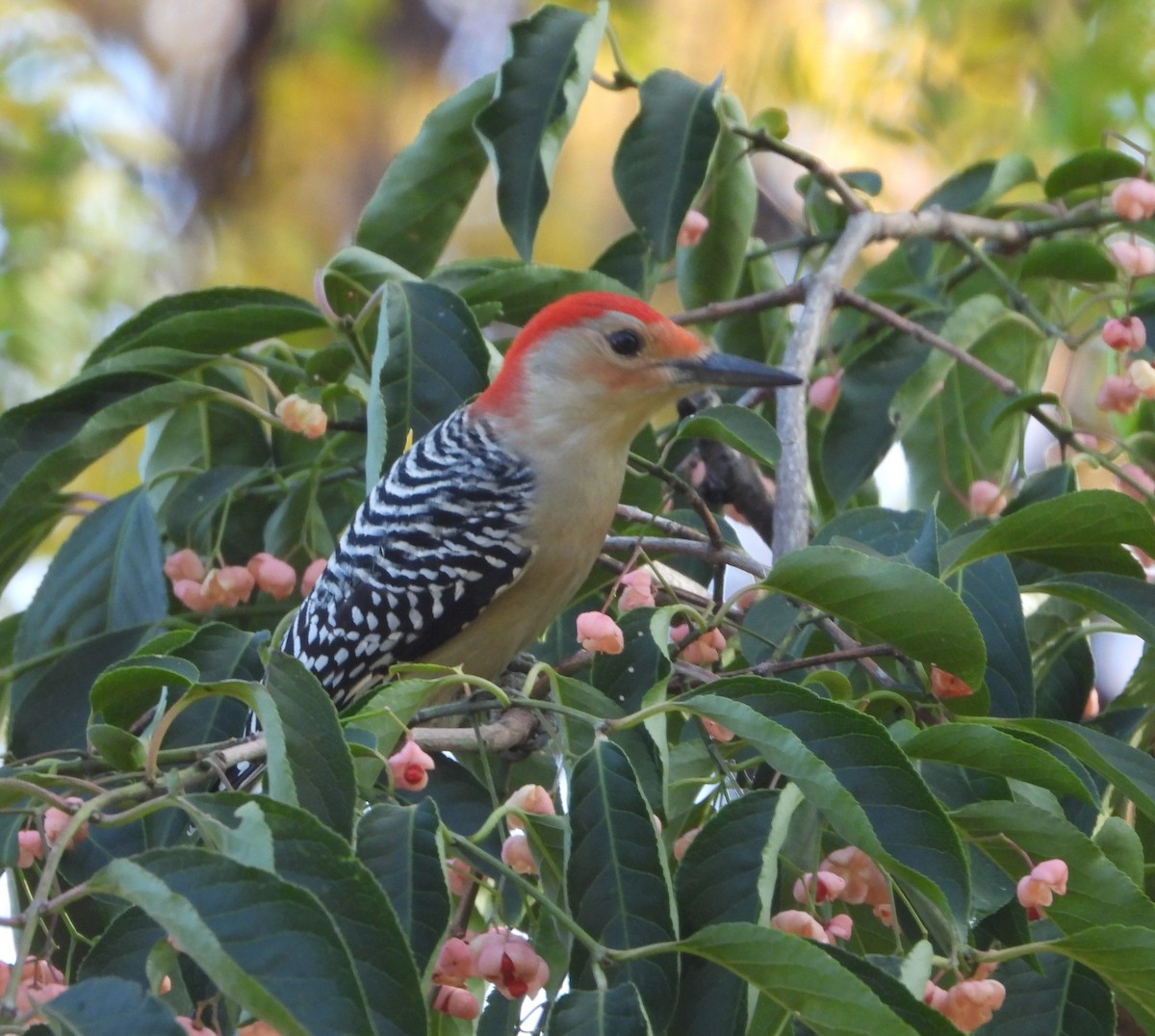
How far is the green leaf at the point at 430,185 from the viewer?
3.02 metres

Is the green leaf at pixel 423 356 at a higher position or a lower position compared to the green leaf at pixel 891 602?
higher

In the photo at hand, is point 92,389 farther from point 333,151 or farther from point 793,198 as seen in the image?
point 333,151

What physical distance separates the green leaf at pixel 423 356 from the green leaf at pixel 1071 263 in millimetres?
1124

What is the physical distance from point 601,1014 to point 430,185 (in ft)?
6.33

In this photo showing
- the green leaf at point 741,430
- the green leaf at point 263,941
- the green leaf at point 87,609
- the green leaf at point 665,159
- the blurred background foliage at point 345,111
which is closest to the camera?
the green leaf at point 263,941

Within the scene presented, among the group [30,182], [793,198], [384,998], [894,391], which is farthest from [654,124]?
[30,182]

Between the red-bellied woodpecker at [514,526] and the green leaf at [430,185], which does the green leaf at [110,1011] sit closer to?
the red-bellied woodpecker at [514,526]

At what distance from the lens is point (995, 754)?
175 cm

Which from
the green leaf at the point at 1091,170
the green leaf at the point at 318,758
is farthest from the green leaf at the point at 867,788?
the green leaf at the point at 1091,170

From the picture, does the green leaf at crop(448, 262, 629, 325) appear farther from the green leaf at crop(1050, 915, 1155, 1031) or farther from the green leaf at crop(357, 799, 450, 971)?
the green leaf at crop(1050, 915, 1155, 1031)

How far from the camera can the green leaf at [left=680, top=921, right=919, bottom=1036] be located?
4.64 feet

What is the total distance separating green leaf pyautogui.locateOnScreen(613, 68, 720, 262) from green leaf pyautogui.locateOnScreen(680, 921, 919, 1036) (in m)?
1.56

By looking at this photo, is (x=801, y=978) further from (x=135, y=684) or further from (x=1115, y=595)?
(x=1115, y=595)

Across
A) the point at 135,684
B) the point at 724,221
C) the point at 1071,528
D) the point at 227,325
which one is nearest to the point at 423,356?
the point at 227,325
